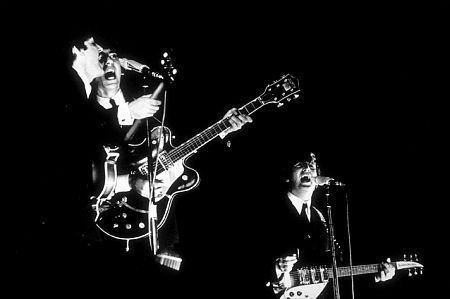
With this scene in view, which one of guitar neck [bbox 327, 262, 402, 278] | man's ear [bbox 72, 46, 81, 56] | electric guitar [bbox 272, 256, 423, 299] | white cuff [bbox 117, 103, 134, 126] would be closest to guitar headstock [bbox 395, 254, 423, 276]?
guitar neck [bbox 327, 262, 402, 278]

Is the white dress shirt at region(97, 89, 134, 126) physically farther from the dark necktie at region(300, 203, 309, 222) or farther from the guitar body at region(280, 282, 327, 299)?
the guitar body at region(280, 282, 327, 299)

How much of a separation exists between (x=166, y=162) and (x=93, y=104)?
57 cm

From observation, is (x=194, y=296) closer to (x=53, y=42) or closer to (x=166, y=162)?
(x=166, y=162)

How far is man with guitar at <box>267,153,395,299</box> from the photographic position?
3623 mm

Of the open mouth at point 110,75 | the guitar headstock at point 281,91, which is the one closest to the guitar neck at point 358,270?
the guitar headstock at point 281,91

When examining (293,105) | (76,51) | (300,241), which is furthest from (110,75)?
(300,241)

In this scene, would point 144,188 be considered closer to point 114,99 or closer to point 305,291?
point 114,99

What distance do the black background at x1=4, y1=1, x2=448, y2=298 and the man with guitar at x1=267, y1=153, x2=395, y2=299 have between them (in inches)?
5.1

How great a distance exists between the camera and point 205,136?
11.2ft

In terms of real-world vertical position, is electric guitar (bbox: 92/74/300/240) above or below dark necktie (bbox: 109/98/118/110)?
below

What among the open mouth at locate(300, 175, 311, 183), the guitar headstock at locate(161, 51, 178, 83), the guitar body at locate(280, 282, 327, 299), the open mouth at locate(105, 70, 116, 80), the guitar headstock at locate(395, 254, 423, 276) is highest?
the open mouth at locate(105, 70, 116, 80)

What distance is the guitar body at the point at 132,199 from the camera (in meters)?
3.11

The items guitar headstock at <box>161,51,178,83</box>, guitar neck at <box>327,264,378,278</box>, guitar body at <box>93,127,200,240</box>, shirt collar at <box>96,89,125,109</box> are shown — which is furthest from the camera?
guitar neck at <box>327,264,378,278</box>

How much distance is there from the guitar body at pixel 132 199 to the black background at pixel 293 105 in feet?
0.55
